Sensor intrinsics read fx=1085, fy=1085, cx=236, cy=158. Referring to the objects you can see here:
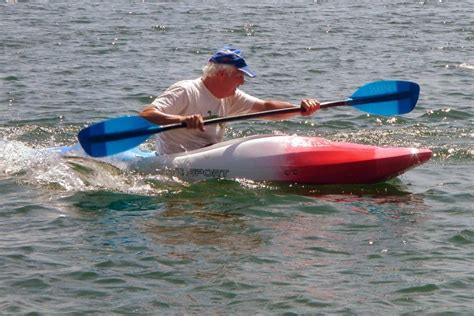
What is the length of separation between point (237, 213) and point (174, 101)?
1072 mm

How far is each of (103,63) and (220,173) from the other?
6240 millimetres

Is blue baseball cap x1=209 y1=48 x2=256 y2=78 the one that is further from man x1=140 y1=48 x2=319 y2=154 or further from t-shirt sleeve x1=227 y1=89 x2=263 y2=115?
t-shirt sleeve x1=227 y1=89 x2=263 y2=115

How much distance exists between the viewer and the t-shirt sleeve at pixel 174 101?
777 cm

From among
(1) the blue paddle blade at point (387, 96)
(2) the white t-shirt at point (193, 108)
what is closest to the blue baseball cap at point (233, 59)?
(2) the white t-shirt at point (193, 108)

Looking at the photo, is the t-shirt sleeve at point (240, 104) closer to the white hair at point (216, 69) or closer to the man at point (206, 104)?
the man at point (206, 104)

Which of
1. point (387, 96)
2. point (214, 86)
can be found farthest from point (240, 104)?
point (387, 96)

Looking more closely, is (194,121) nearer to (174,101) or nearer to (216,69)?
(174,101)

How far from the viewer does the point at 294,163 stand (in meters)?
7.84

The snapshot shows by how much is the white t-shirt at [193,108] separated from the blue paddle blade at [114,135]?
0.67 feet

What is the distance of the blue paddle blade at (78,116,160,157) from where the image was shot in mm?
7816

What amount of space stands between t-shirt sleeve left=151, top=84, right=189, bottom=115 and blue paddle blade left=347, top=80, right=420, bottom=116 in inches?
53.8

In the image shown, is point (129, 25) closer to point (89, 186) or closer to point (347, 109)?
point (347, 109)

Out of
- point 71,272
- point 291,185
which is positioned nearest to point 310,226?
point 291,185

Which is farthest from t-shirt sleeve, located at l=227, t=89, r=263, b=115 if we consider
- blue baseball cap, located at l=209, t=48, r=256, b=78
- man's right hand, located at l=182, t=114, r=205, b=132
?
man's right hand, located at l=182, t=114, r=205, b=132
